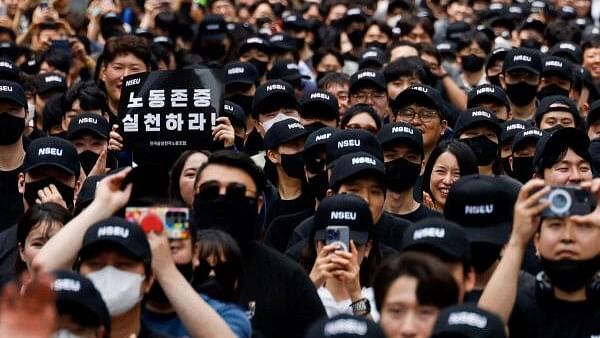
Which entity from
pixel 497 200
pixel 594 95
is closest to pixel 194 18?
pixel 594 95

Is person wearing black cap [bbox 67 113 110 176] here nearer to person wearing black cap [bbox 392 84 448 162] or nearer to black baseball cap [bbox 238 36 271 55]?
person wearing black cap [bbox 392 84 448 162]

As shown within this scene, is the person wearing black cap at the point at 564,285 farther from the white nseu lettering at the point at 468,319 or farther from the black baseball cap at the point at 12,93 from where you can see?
the black baseball cap at the point at 12,93

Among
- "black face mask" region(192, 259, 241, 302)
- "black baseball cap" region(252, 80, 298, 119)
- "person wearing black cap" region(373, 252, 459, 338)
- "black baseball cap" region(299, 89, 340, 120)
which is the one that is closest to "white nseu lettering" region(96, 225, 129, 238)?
"black face mask" region(192, 259, 241, 302)

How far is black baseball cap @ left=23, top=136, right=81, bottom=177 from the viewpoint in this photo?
12688mm

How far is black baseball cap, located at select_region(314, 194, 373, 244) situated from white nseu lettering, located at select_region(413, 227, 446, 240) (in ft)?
4.03

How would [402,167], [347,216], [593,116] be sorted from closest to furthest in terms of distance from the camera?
1. [347,216]
2. [402,167]
3. [593,116]

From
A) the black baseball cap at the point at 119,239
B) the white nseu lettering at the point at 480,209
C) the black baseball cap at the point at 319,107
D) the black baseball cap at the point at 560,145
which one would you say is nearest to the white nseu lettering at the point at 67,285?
the black baseball cap at the point at 119,239

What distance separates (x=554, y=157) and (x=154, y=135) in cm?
237

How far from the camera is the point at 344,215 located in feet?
35.3

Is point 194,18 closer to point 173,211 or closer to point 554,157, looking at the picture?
point 554,157

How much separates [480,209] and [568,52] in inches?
353

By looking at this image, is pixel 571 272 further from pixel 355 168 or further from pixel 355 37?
pixel 355 37

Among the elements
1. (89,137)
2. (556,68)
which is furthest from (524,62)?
(89,137)

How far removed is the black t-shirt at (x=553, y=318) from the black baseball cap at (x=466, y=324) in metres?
1.25
